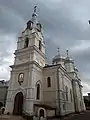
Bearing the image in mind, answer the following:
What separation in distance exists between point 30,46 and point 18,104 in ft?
35.5

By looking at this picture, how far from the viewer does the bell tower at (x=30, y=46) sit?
75.0ft

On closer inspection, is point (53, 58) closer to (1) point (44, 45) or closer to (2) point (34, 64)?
(1) point (44, 45)

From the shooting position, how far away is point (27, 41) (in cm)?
2530

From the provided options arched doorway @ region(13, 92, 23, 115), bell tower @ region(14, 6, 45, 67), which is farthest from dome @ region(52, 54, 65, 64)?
arched doorway @ region(13, 92, 23, 115)

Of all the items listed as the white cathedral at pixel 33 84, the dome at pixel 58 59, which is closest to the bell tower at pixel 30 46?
the white cathedral at pixel 33 84

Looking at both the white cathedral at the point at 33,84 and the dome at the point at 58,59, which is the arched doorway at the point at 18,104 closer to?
the white cathedral at the point at 33,84

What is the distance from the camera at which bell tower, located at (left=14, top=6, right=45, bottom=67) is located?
75.0 ft

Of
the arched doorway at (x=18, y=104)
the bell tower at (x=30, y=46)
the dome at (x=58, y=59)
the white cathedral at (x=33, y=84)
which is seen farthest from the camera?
the dome at (x=58, y=59)

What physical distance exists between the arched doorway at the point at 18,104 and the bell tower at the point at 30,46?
21.1ft

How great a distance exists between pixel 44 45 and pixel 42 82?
366 inches

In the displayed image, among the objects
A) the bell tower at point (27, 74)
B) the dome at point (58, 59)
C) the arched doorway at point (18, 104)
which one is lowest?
the arched doorway at point (18, 104)

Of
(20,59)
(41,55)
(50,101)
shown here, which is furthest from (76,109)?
(20,59)

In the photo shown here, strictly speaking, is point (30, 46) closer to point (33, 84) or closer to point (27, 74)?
point (27, 74)

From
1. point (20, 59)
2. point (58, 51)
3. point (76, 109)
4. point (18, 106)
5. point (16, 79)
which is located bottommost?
point (76, 109)
